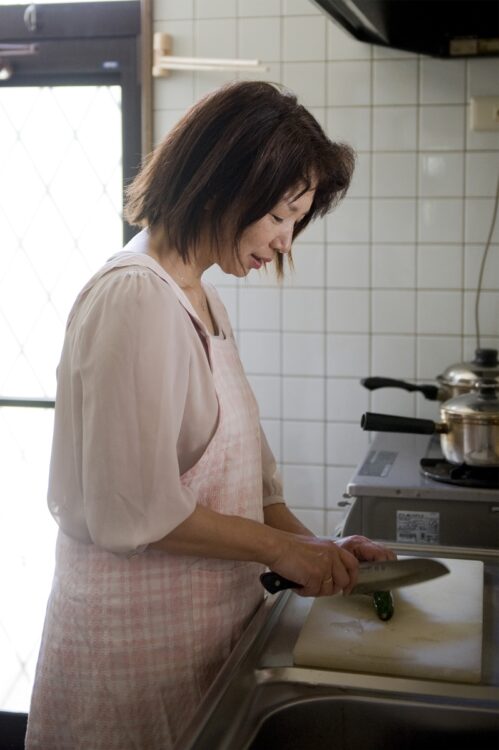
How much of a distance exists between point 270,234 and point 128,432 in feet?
1.22

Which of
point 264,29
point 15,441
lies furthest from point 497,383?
point 15,441

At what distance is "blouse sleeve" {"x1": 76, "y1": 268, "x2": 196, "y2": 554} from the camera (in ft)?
3.68

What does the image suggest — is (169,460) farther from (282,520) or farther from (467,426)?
(467,426)

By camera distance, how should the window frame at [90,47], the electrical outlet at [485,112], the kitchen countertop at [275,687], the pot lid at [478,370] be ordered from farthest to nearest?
the window frame at [90,47] → the electrical outlet at [485,112] → the pot lid at [478,370] → the kitchen countertop at [275,687]

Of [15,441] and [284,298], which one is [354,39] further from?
[15,441]

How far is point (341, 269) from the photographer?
255 centimetres

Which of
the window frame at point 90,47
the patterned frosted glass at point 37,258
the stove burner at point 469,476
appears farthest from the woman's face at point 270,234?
the patterned frosted glass at point 37,258

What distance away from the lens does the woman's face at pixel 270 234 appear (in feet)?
4.32

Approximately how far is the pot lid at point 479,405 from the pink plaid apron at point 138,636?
67cm

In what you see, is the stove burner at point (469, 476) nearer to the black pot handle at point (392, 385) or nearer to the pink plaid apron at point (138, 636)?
the black pot handle at point (392, 385)

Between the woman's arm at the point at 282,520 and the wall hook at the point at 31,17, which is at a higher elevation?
the wall hook at the point at 31,17

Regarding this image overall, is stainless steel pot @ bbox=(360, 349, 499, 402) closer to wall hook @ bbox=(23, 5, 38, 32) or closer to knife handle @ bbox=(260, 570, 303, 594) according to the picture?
knife handle @ bbox=(260, 570, 303, 594)

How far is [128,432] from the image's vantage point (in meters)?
1.12

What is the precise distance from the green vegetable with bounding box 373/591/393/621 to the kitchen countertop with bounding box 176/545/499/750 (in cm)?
10
